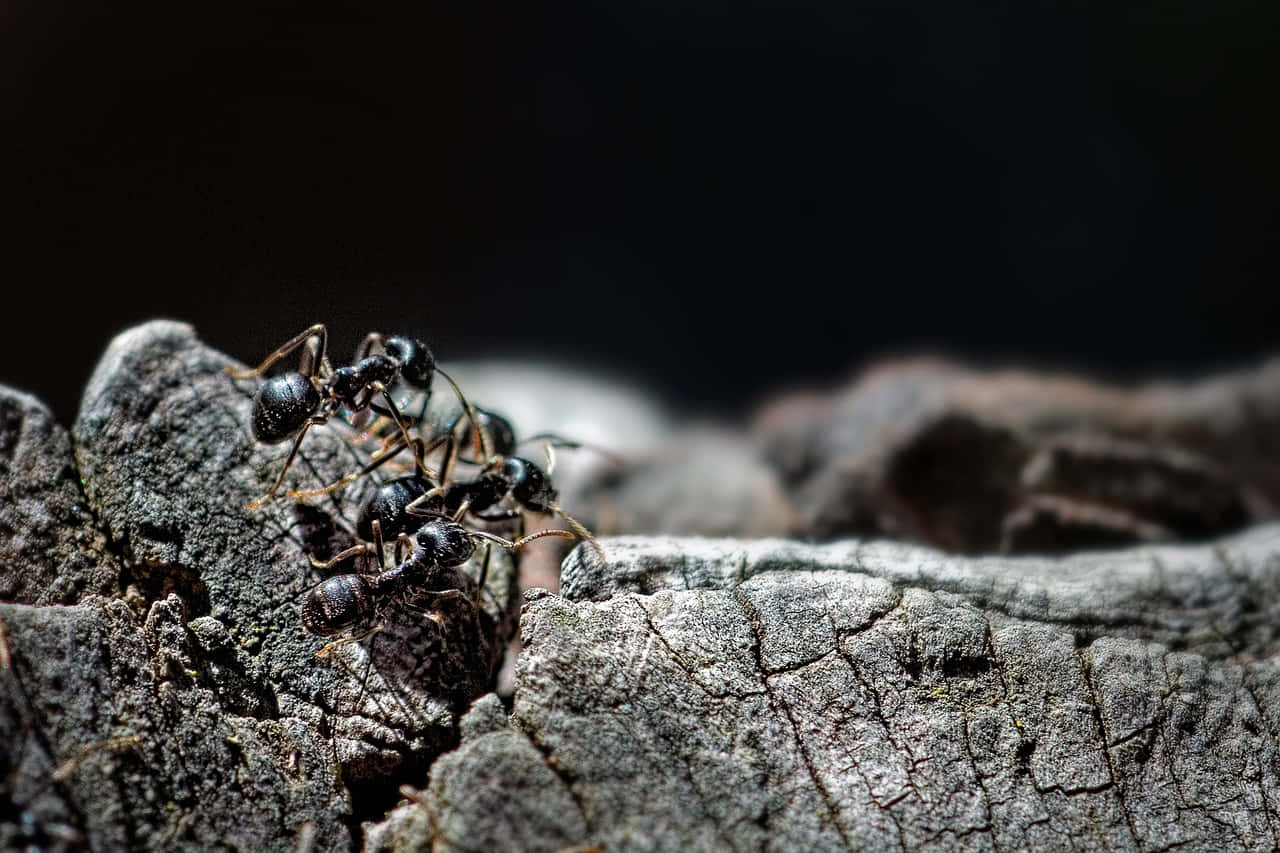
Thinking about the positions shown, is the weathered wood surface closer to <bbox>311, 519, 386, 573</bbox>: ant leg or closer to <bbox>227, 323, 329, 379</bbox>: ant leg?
<bbox>311, 519, 386, 573</bbox>: ant leg

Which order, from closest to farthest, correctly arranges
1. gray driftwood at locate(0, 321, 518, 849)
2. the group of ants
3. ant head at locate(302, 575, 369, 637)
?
gray driftwood at locate(0, 321, 518, 849) → ant head at locate(302, 575, 369, 637) → the group of ants

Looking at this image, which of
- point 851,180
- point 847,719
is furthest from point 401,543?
point 851,180

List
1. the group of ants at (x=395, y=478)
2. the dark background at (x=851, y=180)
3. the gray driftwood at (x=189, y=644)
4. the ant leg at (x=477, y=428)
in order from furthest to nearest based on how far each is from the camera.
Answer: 1. the dark background at (x=851, y=180)
2. the ant leg at (x=477, y=428)
3. the group of ants at (x=395, y=478)
4. the gray driftwood at (x=189, y=644)

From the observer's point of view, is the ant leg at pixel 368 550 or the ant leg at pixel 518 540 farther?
the ant leg at pixel 518 540

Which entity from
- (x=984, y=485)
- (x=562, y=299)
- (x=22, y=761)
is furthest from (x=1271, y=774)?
(x=562, y=299)

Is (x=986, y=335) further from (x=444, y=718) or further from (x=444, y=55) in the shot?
(x=444, y=718)

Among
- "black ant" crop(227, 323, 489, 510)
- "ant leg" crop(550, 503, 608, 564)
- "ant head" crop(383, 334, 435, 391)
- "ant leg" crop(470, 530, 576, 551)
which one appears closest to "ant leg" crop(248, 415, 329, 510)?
"black ant" crop(227, 323, 489, 510)

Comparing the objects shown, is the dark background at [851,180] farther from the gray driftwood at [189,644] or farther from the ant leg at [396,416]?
the gray driftwood at [189,644]

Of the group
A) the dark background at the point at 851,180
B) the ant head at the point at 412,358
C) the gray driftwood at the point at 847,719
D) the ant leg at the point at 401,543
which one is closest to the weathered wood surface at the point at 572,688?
the gray driftwood at the point at 847,719

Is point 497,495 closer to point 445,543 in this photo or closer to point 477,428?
point 477,428
